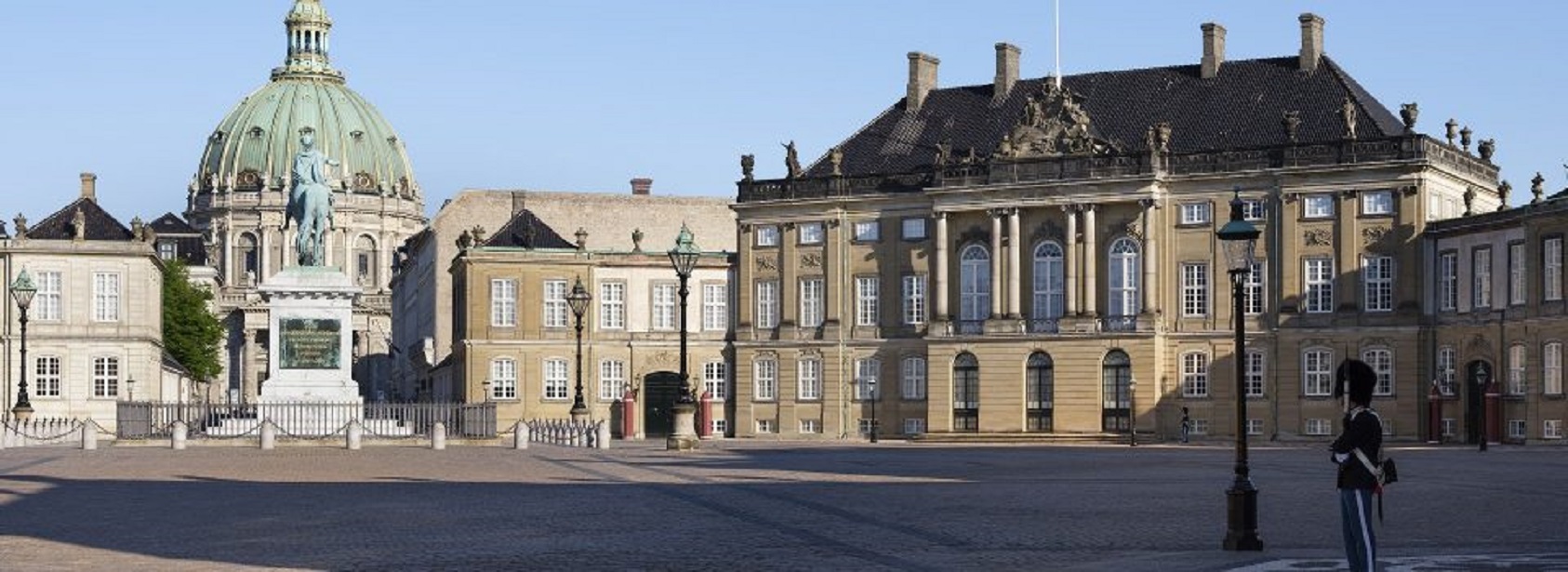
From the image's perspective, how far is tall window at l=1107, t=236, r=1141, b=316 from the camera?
77625mm

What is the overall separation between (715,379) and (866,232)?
1084 cm

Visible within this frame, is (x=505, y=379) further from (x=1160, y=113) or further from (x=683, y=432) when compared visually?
(x=683, y=432)

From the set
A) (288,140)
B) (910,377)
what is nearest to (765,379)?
(910,377)

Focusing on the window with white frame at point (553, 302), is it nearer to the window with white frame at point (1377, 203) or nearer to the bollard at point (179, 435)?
the window with white frame at point (1377, 203)

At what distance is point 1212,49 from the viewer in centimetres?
7925

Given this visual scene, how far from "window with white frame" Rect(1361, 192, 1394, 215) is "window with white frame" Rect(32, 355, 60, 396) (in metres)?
46.9

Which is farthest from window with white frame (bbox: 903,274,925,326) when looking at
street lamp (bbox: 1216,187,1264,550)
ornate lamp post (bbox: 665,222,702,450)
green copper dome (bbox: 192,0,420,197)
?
green copper dome (bbox: 192,0,420,197)

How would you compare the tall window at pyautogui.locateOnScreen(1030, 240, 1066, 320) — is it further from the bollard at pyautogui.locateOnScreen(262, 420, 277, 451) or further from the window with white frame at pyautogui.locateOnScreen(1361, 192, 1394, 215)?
the bollard at pyautogui.locateOnScreen(262, 420, 277, 451)

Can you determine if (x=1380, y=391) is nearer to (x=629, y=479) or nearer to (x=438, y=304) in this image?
(x=629, y=479)

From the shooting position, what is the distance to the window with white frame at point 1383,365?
240 ft

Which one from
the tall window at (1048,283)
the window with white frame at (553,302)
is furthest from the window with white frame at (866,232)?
the window with white frame at (553,302)

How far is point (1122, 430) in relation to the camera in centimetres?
7712

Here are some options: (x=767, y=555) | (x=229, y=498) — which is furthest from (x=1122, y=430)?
(x=767, y=555)

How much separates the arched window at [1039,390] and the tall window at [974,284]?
236 centimetres
